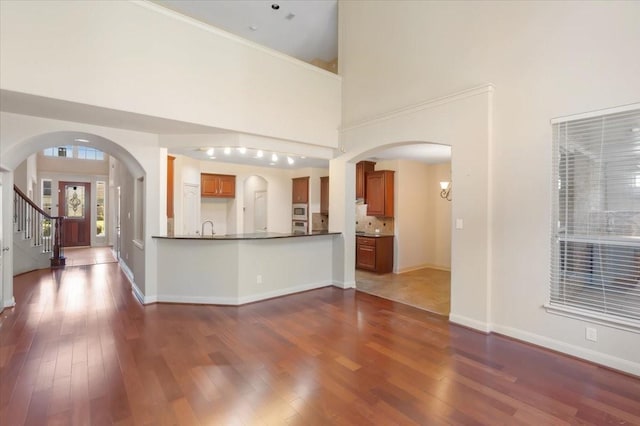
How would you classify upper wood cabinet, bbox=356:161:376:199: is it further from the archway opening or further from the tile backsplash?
the tile backsplash

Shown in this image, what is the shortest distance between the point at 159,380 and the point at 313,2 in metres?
6.25

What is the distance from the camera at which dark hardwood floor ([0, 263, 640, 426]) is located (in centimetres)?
215

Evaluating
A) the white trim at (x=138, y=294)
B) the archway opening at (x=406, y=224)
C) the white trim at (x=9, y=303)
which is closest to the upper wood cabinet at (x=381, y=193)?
the archway opening at (x=406, y=224)

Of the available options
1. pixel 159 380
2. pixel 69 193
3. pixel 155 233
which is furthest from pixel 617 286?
pixel 69 193

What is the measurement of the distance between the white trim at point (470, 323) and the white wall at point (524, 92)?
0.27 ft

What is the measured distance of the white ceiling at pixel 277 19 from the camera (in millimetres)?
5730

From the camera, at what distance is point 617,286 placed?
112 inches

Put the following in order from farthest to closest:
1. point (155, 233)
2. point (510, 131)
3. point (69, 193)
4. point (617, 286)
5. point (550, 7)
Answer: point (69, 193)
point (155, 233)
point (510, 131)
point (550, 7)
point (617, 286)

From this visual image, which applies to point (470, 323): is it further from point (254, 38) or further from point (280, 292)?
point (254, 38)

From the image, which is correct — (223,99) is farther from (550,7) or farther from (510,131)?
(550,7)

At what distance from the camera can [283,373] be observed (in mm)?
2680

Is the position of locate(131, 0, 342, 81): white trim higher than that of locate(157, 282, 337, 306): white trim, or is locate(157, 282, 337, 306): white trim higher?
locate(131, 0, 342, 81): white trim

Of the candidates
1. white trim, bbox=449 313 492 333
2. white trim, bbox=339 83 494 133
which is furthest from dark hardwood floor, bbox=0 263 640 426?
white trim, bbox=339 83 494 133

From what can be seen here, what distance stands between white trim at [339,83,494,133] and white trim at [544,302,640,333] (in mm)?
2454
